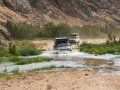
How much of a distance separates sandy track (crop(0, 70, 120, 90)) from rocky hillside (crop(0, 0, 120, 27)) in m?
58.3

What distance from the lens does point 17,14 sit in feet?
305

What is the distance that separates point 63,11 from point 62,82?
88.2m

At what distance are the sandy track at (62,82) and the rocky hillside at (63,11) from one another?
58.3m

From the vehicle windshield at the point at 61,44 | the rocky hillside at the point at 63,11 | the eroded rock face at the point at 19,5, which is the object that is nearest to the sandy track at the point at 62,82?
the vehicle windshield at the point at 61,44

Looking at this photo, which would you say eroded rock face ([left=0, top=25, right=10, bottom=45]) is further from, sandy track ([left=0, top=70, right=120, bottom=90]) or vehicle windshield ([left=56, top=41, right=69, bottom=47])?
sandy track ([left=0, top=70, right=120, bottom=90])

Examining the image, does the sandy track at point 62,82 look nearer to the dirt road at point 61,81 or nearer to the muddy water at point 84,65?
the dirt road at point 61,81

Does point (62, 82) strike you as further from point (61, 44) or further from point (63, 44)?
point (61, 44)

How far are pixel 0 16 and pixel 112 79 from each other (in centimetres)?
6250

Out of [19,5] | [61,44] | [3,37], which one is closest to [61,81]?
[61,44]

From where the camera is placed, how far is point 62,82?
75.2 feet

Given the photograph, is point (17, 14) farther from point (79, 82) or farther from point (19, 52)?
point (79, 82)

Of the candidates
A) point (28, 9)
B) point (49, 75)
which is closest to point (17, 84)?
point (49, 75)

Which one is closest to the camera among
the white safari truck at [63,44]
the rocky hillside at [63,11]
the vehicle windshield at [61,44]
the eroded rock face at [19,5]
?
the white safari truck at [63,44]

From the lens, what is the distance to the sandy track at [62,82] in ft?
70.4
